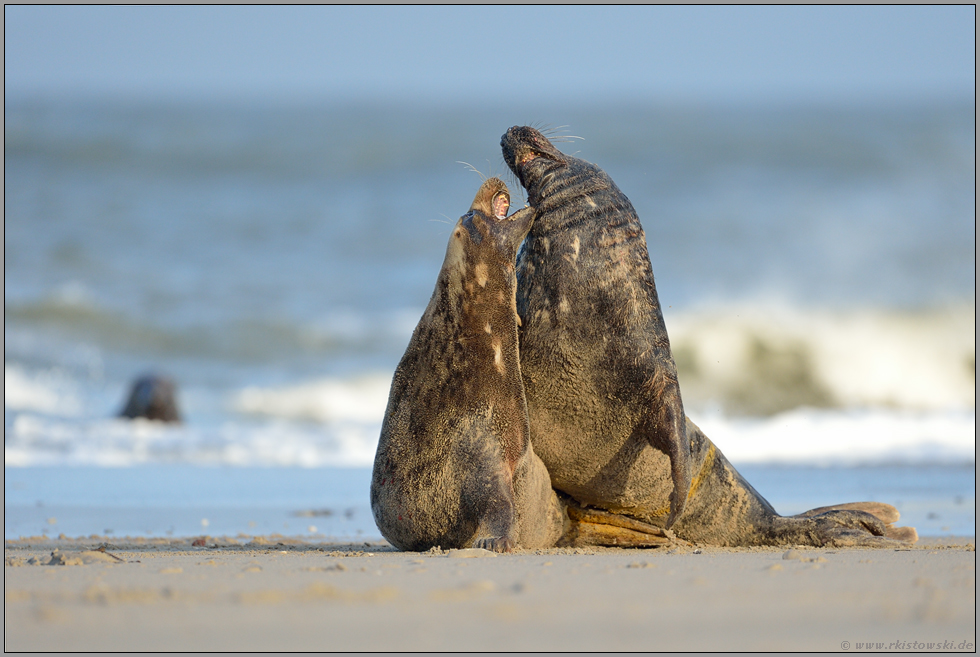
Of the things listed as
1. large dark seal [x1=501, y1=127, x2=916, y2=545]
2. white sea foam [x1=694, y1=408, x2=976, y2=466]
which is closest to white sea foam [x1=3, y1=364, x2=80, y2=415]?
white sea foam [x1=694, y1=408, x2=976, y2=466]

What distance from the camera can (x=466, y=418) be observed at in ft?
16.8

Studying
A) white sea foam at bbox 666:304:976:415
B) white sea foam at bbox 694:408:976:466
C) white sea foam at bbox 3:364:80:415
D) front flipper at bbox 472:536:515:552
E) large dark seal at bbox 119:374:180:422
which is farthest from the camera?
white sea foam at bbox 666:304:976:415

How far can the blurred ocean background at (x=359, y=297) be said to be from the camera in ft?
32.1

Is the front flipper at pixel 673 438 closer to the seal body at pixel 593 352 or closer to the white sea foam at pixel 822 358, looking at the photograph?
the seal body at pixel 593 352

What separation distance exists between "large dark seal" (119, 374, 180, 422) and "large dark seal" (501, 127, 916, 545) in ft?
26.9

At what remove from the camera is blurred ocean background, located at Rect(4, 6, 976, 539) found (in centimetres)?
978

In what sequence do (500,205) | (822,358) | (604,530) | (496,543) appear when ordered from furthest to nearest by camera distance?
1. (822,358)
2. (604,530)
3. (500,205)
4. (496,543)

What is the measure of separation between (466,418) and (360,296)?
1407 cm

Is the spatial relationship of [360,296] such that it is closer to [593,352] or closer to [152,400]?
[152,400]

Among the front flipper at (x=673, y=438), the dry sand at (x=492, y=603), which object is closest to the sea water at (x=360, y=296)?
the front flipper at (x=673, y=438)

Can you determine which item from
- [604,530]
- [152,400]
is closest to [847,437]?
[604,530]

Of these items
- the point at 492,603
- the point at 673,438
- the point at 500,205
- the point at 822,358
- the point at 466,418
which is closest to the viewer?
the point at 492,603

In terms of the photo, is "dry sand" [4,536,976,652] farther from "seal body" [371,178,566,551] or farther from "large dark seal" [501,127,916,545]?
"large dark seal" [501,127,916,545]

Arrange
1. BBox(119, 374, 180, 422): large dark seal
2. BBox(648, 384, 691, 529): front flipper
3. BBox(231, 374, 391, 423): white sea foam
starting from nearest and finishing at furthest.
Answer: BBox(648, 384, 691, 529): front flipper
BBox(119, 374, 180, 422): large dark seal
BBox(231, 374, 391, 423): white sea foam
